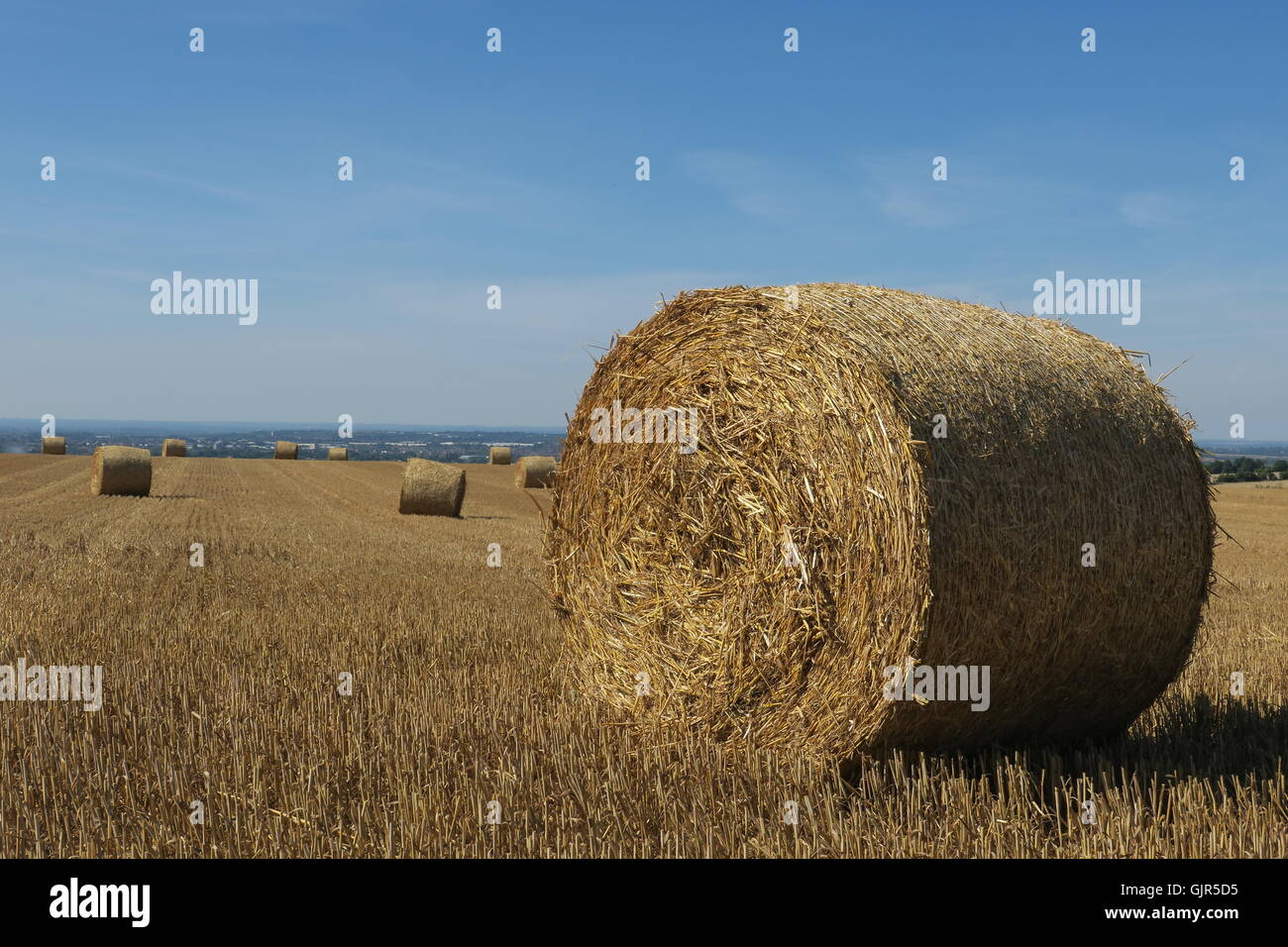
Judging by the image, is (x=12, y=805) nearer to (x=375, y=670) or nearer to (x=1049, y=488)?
(x=375, y=670)

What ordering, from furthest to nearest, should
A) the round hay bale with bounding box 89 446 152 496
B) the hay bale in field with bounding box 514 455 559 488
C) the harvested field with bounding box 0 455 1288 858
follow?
the hay bale in field with bounding box 514 455 559 488 → the round hay bale with bounding box 89 446 152 496 → the harvested field with bounding box 0 455 1288 858

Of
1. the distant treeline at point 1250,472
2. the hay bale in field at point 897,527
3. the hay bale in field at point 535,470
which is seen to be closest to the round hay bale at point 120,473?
the hay bale in field at point 535,470

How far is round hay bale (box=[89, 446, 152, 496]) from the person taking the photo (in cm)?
2572

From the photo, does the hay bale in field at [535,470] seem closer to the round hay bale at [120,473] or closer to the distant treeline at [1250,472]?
the round hay bale at [120,473]

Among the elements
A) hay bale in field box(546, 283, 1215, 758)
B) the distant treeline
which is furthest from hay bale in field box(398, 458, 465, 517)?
the distant treeline

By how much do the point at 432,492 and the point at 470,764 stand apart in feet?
58.0

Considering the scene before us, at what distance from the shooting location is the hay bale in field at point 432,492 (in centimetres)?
2262

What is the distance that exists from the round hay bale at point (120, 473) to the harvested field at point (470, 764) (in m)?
17.2

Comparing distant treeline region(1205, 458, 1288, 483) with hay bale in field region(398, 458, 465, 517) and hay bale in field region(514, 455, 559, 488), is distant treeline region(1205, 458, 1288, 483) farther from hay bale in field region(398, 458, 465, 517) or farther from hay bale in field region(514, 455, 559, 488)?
hay bale in field region(398, 458, 465, 517)

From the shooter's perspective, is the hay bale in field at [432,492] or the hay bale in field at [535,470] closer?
the hay bale in field at [432,492]

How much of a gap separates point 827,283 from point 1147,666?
267cm

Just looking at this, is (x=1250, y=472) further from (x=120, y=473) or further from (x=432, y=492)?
(x=120, y=473)

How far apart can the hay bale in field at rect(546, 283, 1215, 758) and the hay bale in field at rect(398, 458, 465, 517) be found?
16479 millimetres

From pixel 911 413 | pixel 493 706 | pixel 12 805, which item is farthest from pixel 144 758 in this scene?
pixel 911 413
